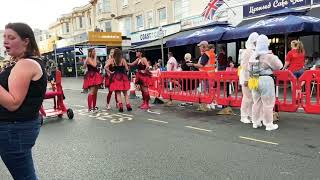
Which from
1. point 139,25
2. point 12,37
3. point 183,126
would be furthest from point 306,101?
point 139,25

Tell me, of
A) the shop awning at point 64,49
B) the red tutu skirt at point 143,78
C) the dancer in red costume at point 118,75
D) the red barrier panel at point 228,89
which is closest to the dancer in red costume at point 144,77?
the red tutu skirt at point 143,78

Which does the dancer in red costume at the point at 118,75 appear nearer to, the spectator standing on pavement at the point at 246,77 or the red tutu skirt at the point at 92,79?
the red tutu skirt at the point at 92,79

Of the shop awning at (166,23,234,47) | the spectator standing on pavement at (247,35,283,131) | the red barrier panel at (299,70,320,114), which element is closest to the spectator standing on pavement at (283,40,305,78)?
the red barrier panel at (299,70,320,114)

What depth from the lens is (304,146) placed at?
6.22m

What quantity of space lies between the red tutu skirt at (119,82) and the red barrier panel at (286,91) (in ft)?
13.7

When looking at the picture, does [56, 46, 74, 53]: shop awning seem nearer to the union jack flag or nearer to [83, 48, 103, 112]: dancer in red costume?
the union jack flag

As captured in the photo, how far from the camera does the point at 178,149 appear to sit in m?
6.28

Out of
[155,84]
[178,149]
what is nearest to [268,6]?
[155,84]

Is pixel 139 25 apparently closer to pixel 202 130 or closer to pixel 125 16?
pixel 125 16

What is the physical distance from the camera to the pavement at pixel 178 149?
5059 millimetres

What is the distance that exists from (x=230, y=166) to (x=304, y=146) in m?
1.65

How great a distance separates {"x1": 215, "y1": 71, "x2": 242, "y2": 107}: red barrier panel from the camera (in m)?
9.54

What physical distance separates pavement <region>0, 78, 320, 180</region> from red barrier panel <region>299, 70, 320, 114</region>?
0.28 m

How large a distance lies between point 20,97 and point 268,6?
16948mm
